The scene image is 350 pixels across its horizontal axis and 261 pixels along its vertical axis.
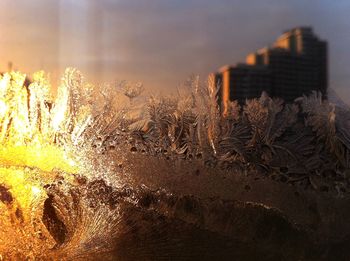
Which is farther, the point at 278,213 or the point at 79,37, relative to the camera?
the point at 79,37

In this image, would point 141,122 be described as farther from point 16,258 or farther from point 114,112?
point 16,258

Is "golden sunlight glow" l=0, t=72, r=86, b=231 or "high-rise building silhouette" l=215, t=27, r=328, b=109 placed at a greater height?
"high-rise building silhouette" l=215, t=27, r=328, b=109

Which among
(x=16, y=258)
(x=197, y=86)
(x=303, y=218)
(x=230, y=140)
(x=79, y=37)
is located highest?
(x=79, y=37)

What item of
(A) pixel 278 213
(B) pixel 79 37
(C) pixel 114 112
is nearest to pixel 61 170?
(C) pixel 114 112

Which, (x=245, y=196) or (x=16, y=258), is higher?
(x=245, y=196)

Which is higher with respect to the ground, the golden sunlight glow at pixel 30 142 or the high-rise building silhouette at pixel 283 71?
the high-rise building silhouette at pixel 283 71

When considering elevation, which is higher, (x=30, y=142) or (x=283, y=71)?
(x=283, y=71)
